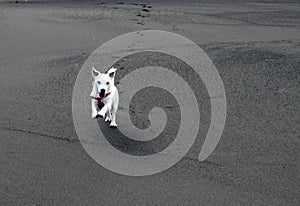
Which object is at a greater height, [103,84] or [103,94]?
[103,84]

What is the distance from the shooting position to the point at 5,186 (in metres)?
4.95

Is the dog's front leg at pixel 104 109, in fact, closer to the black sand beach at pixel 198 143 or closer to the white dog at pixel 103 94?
the white dog at pixel 103 94

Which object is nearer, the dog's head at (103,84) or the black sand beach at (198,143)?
the black sand beach at (198,143)

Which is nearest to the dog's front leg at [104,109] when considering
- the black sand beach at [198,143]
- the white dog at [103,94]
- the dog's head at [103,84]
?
the white dog at [103,94]

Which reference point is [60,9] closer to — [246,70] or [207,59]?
[207,59]

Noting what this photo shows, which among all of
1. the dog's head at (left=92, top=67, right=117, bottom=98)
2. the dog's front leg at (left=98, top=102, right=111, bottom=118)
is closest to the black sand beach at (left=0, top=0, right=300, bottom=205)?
the dog's front leg at (left=98, top=102, right=111, bottom=118)

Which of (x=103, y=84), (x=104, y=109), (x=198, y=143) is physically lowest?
(x=198, y=143)

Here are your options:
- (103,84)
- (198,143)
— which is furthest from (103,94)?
(198,143)

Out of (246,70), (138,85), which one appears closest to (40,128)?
(138,85)

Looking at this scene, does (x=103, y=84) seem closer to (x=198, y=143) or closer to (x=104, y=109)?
(x=104, y=109)

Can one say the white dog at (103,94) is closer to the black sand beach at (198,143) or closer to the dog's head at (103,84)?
the dog's head at (103,84)

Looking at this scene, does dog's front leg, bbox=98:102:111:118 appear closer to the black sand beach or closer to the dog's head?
the dog's head

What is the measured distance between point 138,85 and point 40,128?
6.37 feet

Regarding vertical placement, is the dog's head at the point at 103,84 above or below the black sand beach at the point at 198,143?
above
